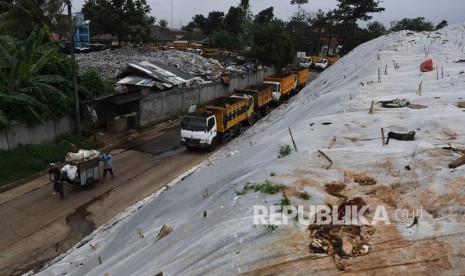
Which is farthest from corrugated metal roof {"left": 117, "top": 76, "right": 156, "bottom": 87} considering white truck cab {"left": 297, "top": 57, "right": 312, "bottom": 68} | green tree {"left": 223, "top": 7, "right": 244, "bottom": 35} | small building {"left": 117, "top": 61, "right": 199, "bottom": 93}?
green tree {"left": 223, "top": 7, "right": 244, "bottom": 35}

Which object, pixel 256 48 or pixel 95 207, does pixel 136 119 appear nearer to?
pixel 95 207

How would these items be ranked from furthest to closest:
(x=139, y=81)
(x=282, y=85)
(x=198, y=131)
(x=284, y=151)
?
(x=282, y=85) → (x=139, y=81) → (x=198, y=131) → (x=284, y=151)

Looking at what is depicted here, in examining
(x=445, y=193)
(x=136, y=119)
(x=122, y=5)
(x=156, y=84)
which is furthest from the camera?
(x=122, y=5)

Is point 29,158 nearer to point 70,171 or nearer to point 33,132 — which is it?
point 33,132

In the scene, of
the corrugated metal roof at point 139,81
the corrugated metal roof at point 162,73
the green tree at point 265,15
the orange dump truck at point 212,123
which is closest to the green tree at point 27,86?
the orange dump truck at point 212,123

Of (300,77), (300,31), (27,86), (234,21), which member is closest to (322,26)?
(300,31)

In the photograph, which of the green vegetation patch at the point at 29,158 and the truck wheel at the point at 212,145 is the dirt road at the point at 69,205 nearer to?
the truck wheel at the point at 212,145

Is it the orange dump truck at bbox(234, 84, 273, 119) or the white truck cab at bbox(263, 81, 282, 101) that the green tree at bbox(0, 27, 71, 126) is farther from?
the white truck cab at bbox(263, 81, 282, 101)

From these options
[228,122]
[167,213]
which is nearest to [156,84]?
[228,122]
